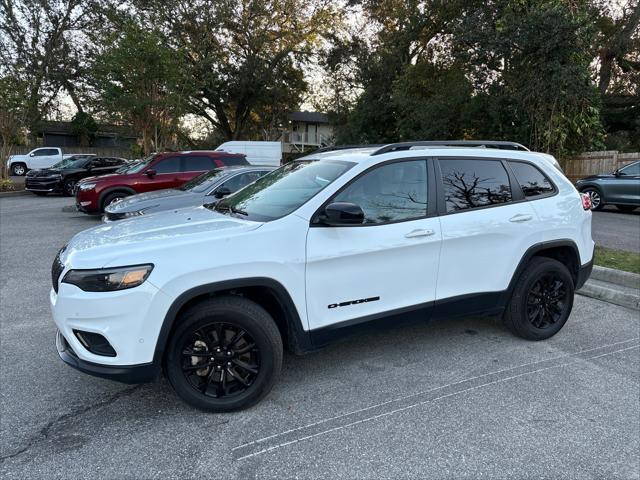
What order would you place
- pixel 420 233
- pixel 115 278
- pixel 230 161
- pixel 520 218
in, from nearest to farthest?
pixel 115 278 → pixel 420 233 → pixel 520 218 → pixel 230 161

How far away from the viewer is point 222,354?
3.05 meters

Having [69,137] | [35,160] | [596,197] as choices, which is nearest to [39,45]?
[35,160]

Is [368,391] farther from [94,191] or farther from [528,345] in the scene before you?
[94,191]

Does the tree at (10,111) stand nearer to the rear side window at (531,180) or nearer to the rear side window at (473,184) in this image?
the rear side window at (473,184)

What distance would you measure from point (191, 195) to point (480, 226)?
5581 millimetres

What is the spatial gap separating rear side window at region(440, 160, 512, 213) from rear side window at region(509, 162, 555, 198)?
0.17m

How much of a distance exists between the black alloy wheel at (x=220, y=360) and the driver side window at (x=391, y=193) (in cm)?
120

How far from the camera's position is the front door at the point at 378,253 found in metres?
3.24

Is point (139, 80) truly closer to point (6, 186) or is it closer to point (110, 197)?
point (110, 197)

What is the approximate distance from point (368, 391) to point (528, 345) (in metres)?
1.77

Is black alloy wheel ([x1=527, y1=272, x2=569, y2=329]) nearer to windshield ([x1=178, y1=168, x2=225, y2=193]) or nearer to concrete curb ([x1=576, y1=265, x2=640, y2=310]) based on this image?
concrete curb ([x1=576, y1=265, x2=640, y2=310])

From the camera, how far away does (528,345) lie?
13.9 ft

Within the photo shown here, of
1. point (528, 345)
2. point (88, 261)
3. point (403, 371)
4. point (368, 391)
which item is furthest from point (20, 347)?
point (528, 345)

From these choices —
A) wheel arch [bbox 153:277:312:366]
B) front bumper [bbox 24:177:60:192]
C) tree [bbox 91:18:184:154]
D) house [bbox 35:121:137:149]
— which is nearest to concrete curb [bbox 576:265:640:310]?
wheel arch [bbox 153:277:312:366]
